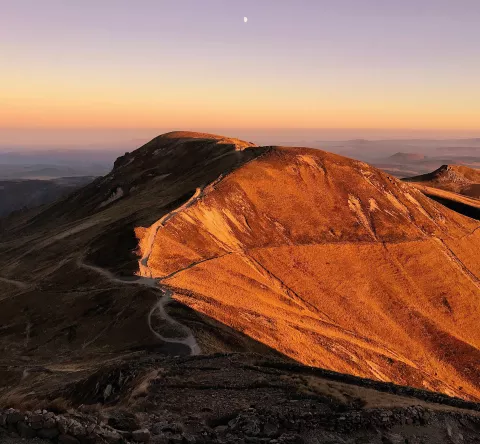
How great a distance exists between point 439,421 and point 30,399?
32.4 m

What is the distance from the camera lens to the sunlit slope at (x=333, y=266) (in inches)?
2589

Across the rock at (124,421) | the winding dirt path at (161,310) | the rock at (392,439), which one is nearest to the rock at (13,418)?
the rock at (124,421)

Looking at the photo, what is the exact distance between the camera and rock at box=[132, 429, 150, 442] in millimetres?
21109

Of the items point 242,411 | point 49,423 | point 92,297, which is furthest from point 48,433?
point 92,297

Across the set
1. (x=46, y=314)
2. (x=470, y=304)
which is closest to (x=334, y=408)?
(x=46, y=314)

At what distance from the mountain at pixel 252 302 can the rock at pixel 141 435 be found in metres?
2.56

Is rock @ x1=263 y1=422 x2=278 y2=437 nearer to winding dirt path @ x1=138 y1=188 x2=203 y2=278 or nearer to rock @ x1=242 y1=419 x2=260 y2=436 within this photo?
rock @ x1=242 y1=419 x2=260 y2=436

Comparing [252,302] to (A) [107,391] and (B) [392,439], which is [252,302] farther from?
(B) [392,439]

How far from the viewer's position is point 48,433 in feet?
63.1

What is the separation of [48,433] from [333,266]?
8168cm

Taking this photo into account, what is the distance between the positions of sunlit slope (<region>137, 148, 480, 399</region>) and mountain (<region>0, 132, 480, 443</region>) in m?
0.41

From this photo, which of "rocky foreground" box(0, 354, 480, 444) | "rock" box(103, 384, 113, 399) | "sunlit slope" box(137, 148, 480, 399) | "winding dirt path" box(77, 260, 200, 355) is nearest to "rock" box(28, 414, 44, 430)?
"rocky foreground" box(0, 354, 480, 444)

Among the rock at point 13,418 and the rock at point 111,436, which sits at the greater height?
the rock at point 13,418

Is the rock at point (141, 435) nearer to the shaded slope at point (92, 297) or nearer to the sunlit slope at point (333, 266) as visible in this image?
the shaded slope at point (92, 297)
